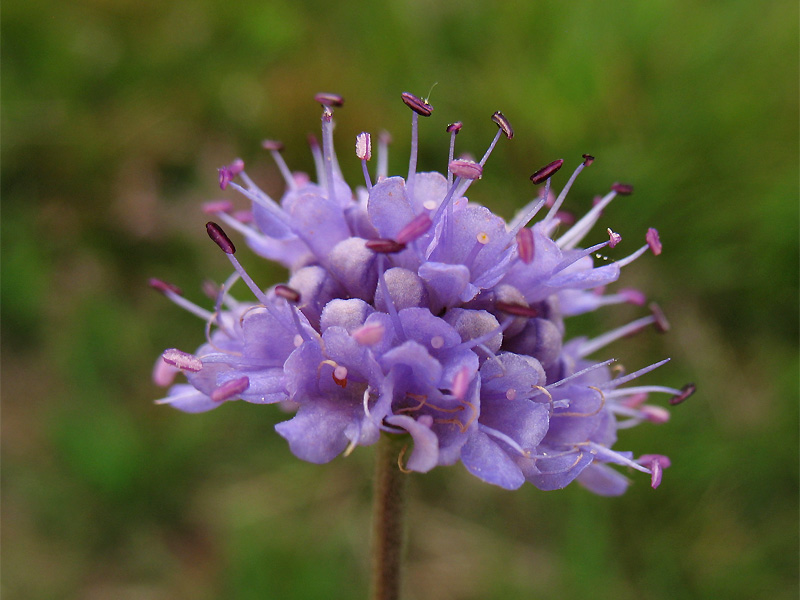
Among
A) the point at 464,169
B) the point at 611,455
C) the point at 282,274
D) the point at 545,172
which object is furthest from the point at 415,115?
the point at 282,274

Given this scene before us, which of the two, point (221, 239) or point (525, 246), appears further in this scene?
point (221, 239)

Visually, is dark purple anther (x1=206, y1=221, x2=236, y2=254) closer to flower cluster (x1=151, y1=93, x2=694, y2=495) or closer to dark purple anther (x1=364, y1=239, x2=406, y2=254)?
flower cluster (x1=151, y1=93, x2=694, y2=495)

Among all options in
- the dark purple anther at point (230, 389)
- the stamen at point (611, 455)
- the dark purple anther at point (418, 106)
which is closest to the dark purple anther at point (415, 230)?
the dark purple anther at point (418, 106)

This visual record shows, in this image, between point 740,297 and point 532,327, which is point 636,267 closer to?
point 740,297

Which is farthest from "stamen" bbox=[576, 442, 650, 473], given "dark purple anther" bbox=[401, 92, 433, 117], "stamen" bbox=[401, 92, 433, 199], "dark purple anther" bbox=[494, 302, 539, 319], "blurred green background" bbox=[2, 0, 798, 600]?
"blurred green background" bbox=[2, 0, 798, 600]

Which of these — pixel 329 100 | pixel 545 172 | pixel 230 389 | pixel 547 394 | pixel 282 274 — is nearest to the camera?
pixel 230 389

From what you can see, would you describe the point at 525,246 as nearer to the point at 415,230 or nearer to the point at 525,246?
the point at 525,246

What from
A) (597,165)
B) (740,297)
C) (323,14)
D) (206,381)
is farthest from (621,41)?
(206,381)
